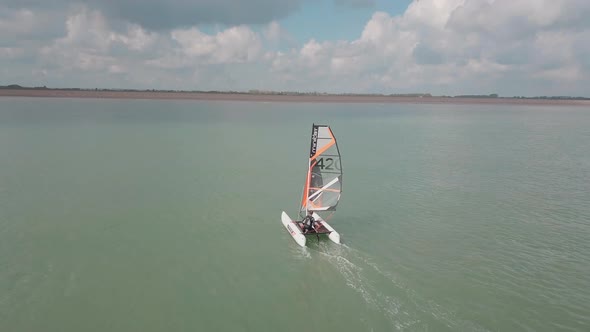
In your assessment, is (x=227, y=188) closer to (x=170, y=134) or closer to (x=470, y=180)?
(x=470, y=180)

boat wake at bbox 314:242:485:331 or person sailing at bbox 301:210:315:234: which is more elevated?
person sailing at bbox 301:210:315:234

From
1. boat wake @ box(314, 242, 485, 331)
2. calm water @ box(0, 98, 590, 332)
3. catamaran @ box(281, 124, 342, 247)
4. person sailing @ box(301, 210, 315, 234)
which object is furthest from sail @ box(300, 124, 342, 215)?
boat wake @ box(314, 242, 485, 331)

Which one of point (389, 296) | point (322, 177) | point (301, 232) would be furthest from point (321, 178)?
point (389, 296)

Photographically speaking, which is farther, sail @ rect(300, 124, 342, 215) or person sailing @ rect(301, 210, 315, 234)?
sail @ rect(300, 124, 342, 215)

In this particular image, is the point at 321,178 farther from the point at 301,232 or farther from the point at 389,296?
the point at 389,296

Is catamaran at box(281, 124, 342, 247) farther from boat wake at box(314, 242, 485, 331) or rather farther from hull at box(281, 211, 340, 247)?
boat wake at box(314, 242, 485, 331)

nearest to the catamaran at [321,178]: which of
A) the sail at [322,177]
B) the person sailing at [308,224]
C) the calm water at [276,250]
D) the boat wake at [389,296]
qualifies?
the sail at [322,177]
